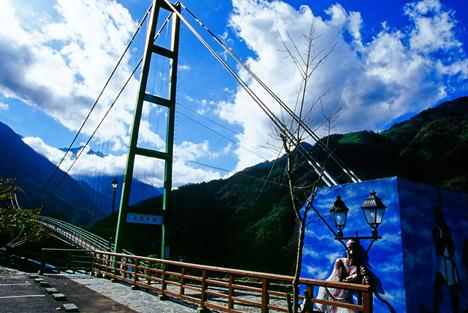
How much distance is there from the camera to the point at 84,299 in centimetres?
805

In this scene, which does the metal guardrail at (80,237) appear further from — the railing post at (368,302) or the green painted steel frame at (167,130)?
the railing post at (368,302)

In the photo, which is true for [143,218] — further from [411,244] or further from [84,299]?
[411,244]

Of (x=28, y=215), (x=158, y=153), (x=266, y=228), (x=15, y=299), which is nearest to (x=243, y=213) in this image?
(x=266, y=228)

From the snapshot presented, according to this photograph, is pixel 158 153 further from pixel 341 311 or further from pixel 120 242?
pixel 341 311

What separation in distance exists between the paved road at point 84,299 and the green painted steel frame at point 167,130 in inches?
173

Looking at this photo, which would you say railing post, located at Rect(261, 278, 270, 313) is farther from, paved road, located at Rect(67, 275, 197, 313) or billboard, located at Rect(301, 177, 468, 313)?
paved road, located at Rect(67, 275, 197, 313)

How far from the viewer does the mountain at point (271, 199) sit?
26625 mm

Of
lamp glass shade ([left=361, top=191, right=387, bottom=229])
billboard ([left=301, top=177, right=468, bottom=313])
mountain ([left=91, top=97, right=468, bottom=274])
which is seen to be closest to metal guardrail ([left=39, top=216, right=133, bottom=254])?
mountain ([left=91, top=97, right=468, bottom=274])

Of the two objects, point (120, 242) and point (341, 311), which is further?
point (120, 242)

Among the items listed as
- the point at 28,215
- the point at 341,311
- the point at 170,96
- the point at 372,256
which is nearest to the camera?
the point at 341,311

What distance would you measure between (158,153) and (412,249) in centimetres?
1243

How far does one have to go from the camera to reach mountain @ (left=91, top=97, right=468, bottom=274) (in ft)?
87.4

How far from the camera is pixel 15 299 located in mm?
7629

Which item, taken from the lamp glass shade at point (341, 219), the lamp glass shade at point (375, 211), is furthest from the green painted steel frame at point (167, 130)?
the lamp glass shade at point (375, 211)
